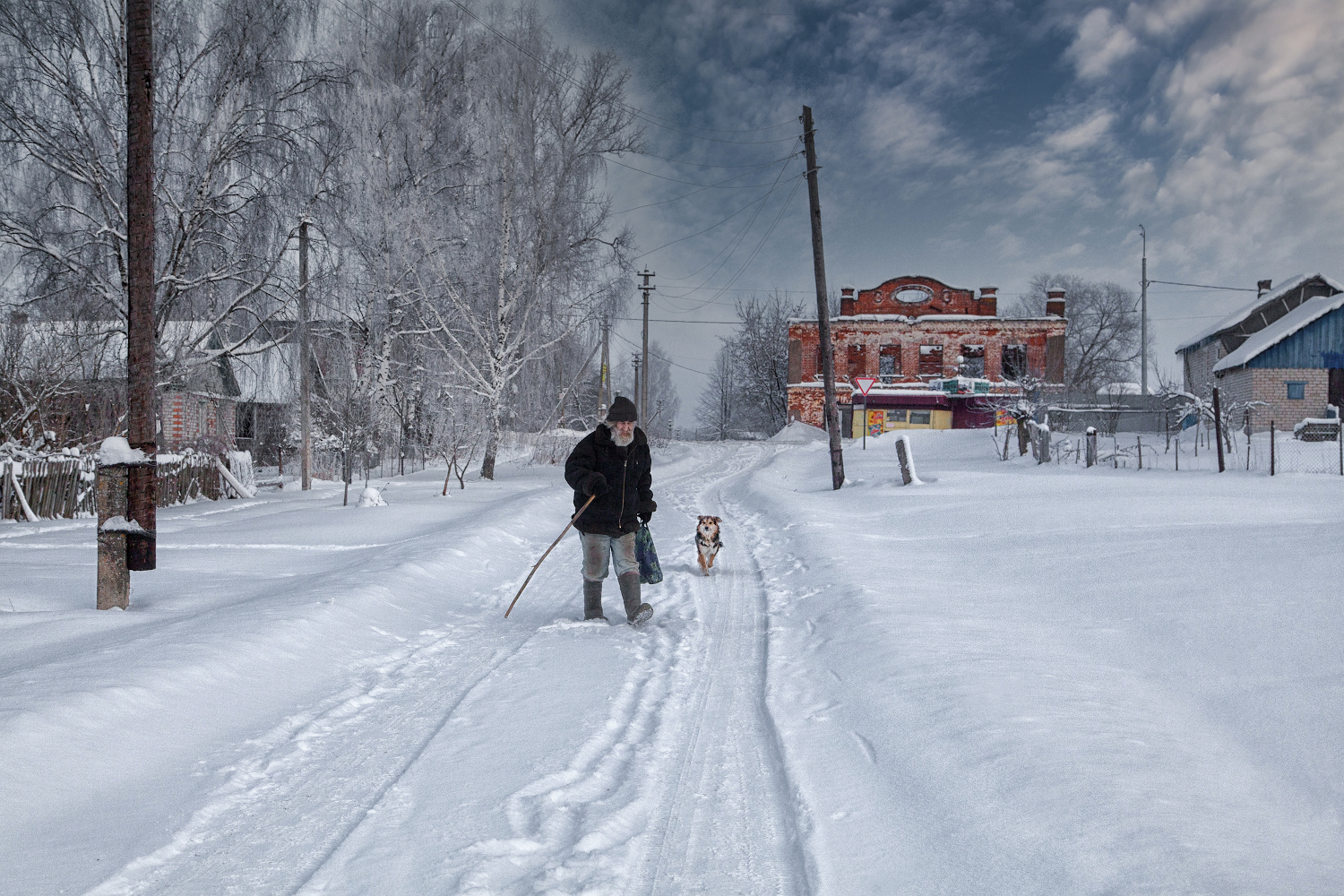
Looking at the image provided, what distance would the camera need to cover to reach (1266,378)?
3011 cm

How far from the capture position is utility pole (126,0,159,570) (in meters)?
6.38

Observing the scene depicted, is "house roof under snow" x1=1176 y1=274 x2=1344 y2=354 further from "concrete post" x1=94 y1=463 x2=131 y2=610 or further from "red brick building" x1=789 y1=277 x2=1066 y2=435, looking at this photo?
"concrete post" x1=94 y1=463 x2=131 y2=610

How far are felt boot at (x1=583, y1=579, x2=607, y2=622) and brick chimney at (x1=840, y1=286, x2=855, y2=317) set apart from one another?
37.0 m

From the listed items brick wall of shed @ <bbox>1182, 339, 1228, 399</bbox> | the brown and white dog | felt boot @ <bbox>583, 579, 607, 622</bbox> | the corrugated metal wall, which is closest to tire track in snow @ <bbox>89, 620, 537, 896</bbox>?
felt boot @ <bbox>583, 579, 607, 622</bbox>

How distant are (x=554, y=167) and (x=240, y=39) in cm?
802

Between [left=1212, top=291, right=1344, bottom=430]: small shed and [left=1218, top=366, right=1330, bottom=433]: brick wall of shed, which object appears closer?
[left=1212, top=291, right=1344, bottom=430]: small shed

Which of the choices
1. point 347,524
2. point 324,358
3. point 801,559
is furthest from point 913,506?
point 324,358

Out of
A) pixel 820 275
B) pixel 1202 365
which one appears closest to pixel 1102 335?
pixel 1202 365

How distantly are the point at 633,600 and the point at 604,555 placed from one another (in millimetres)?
445

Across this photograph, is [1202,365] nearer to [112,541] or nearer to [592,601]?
[592,601]

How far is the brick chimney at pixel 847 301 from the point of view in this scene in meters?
41.2

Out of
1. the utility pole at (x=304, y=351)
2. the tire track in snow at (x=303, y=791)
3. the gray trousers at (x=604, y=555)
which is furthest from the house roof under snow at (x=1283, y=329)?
the tire track in snow at (x=303, y=791)

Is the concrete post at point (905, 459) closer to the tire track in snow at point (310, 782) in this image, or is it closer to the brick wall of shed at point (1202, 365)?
the tire track in snow at point (310, 782)

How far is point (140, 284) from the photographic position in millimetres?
6375
